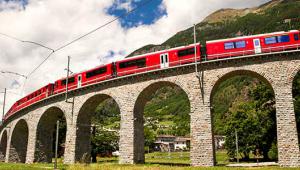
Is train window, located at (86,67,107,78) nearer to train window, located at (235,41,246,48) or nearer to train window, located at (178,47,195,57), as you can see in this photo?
train window, located at (178,47,195,57)

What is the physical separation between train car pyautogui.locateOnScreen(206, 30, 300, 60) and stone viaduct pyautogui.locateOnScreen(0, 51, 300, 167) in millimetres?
698

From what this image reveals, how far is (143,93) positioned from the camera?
32656mm

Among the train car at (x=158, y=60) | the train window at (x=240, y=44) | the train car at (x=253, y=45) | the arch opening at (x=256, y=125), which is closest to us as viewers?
the train car at (x=253, y=45)

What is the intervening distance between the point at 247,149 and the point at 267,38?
1907 cm

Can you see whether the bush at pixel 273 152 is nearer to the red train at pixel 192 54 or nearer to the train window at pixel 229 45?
the red train at pixel 192 54

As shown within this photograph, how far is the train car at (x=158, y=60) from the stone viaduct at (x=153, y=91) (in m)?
0.65

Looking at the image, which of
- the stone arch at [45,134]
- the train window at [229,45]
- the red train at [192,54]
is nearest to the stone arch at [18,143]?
the stone arch at [45,134]

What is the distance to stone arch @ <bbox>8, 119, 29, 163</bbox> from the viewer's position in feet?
168

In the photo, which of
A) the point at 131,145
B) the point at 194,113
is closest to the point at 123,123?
the point at 131,145

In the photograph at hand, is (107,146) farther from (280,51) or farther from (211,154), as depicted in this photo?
(280,51)

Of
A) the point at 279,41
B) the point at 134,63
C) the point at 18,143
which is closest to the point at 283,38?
the point at 279,41

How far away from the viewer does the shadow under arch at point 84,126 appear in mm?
36281

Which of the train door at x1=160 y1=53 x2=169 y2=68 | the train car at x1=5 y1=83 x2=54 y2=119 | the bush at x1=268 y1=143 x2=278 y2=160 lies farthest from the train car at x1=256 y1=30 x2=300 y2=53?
the train car at x1=5 y1=83 x2=54 y2=119

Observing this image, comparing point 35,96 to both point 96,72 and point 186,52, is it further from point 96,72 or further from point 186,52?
point 186,52
